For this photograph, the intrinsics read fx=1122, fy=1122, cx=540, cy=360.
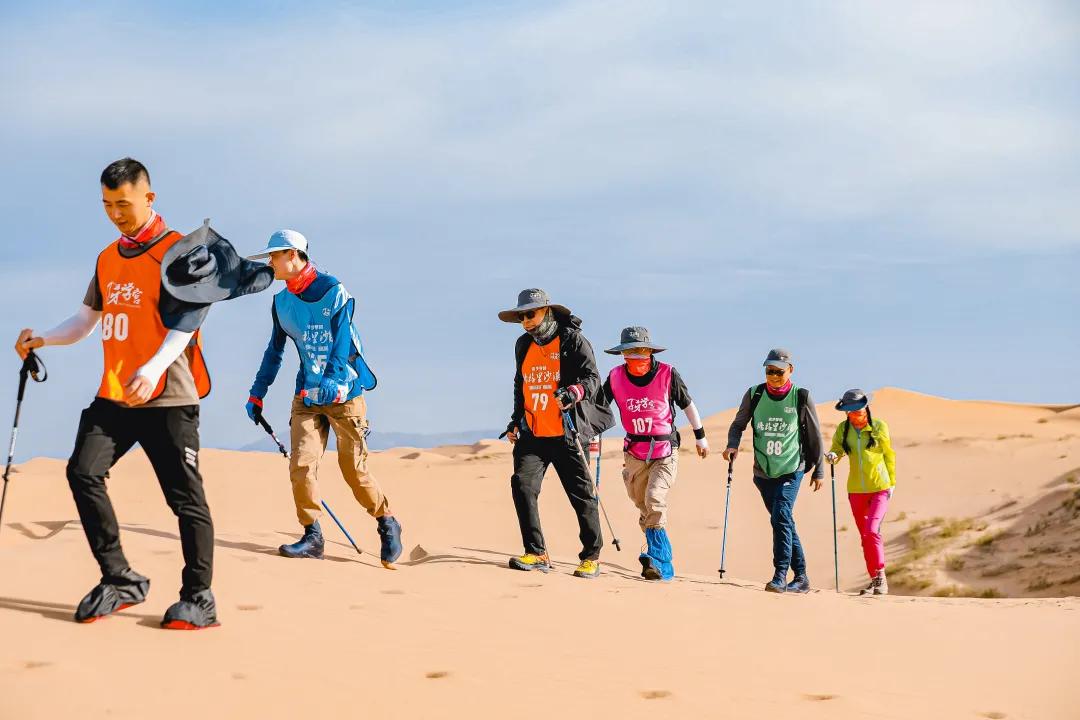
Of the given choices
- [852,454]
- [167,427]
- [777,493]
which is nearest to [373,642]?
[167,427]

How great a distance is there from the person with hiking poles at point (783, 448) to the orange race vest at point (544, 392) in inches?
79.7

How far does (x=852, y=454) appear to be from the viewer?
11383 millimetres

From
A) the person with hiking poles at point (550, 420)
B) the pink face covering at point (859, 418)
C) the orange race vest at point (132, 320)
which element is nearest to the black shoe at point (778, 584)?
the person with hiking poles at point (550, 420)

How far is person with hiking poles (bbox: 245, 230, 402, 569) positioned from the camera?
7.70 metres

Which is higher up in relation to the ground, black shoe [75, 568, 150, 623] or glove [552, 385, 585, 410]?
glove [552, 385, 585, 410]

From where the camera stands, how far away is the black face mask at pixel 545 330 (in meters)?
8.63

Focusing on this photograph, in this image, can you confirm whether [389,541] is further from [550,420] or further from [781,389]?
[781,389]

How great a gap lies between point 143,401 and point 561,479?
13.3 ft

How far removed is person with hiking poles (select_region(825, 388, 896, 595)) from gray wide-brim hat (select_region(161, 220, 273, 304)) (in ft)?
23.8

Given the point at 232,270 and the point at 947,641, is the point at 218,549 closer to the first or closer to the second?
the point at 232,270

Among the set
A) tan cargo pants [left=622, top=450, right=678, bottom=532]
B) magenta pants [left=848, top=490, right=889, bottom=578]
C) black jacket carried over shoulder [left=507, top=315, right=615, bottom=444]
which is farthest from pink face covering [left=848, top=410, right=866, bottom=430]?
black jacket carried over shoulder [left=507, top=315, right=615, bottom=444]

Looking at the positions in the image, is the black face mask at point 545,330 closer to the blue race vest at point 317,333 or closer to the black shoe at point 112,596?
the blue race vest at point 317,333

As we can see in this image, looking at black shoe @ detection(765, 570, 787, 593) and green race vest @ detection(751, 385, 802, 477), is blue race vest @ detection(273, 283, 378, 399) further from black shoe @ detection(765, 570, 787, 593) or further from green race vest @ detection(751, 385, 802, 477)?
black shoe @ detection(765, 570, 787, 593)

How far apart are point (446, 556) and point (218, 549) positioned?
200cm
